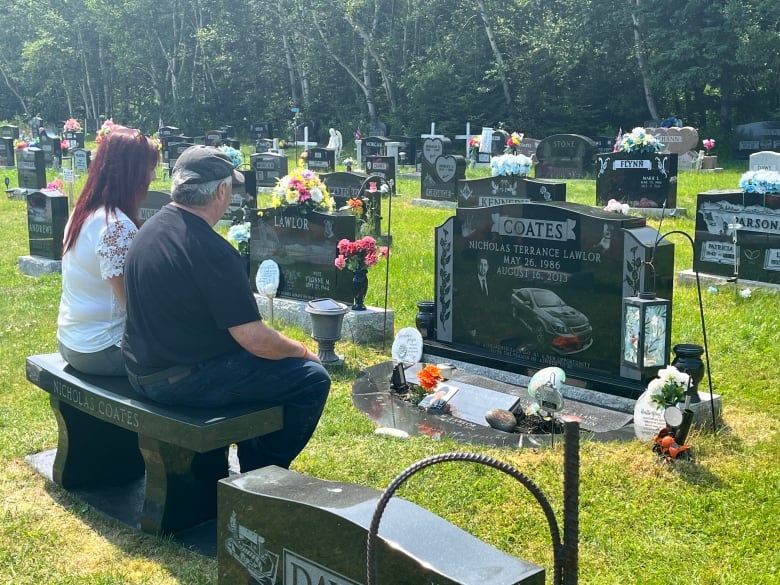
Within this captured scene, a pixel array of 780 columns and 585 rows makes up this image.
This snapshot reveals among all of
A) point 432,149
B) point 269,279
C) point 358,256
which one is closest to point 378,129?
point 432,149

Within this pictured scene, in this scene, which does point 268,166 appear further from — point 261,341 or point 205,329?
point 261,341

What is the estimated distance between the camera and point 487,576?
7.48ft

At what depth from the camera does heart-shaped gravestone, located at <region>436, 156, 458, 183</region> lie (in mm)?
16922

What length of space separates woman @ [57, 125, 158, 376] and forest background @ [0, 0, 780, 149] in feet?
87.8

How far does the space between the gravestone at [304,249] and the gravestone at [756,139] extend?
68.2 feet

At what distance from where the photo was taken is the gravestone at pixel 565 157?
67.9ft

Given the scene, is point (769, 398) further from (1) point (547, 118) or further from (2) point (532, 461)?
(1) point (547, 118)

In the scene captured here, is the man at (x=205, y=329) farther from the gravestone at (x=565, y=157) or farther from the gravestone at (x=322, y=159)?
the gravestone at (x=322, y=159)

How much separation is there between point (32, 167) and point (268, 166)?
16.5ft

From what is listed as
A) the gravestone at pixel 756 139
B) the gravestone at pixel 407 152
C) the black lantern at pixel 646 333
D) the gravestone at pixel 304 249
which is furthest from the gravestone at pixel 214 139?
the black lantern at pixel 646 333

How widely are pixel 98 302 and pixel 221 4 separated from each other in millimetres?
42337

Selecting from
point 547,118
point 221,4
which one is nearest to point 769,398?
point 547,118

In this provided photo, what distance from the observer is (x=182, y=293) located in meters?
3.91

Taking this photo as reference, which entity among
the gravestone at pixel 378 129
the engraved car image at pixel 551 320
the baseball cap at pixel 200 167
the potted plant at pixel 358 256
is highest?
the gravestone at pixel 378 129
